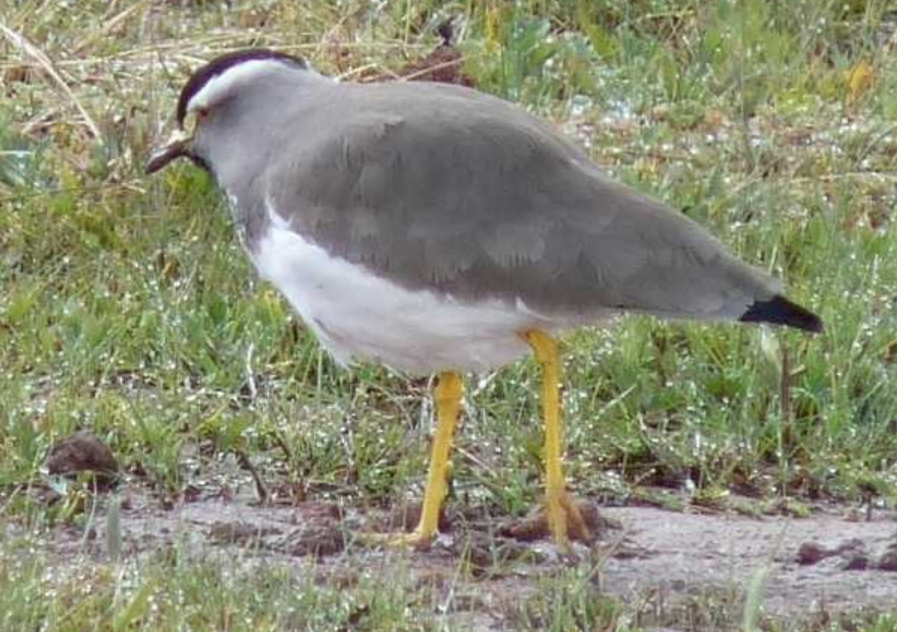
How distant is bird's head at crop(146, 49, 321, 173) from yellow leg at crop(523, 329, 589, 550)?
2.56ft

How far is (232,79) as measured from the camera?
5.71m

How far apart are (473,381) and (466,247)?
1.18m

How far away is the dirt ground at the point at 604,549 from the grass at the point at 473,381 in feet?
0.44

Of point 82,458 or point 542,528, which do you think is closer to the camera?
point 542,528

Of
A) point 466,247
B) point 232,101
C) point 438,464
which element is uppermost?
point 232,101

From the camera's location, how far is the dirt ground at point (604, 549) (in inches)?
206

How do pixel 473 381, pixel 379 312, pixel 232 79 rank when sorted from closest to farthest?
1. pixel 379 312
2. pixel 232 79
3. pixel 473 381

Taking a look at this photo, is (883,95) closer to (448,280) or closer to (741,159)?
(741,159)

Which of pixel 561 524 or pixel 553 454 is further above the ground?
pixel 553 454

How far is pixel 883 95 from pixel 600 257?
3.18m

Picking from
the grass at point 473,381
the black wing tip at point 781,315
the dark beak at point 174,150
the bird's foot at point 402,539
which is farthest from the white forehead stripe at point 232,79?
the black wing tip at point 781,315

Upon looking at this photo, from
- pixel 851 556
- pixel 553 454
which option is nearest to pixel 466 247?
pixel 553 454

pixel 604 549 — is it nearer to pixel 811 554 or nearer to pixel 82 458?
pixel 811 554

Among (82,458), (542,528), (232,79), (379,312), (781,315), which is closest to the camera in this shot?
(781,315)
